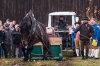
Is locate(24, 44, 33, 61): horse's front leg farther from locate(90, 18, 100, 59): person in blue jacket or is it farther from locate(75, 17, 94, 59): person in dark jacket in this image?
locate(90, 18, 100, 59): person in blue jacket

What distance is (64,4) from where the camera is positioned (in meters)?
35.4

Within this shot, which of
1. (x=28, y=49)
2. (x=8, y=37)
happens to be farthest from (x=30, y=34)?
(x=8, y=37)

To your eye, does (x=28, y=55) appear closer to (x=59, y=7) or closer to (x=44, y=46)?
(x=44, y=46)

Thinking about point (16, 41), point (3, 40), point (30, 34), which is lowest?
point (16, 41)

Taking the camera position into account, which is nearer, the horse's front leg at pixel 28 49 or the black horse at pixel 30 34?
the black horse at pixel 30 34

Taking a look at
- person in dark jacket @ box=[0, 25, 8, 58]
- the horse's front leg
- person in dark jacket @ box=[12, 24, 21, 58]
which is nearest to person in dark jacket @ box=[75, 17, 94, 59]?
the horse's front leg

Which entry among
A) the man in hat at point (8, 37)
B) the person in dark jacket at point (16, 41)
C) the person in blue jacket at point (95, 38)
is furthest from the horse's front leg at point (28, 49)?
the person in blue jacket at point (95, 38)

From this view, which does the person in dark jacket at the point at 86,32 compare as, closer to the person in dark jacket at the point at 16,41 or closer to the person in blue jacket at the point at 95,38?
the person in blue jacket at the point at 95,38

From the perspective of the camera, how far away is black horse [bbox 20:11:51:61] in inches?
685

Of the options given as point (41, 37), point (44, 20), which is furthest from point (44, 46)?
point (44, 20)

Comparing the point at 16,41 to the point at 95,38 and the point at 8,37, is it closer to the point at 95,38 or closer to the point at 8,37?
the point at 8,37

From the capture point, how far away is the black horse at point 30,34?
57.1ft

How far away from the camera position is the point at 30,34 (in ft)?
57.6

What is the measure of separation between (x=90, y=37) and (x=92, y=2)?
16.2 m
